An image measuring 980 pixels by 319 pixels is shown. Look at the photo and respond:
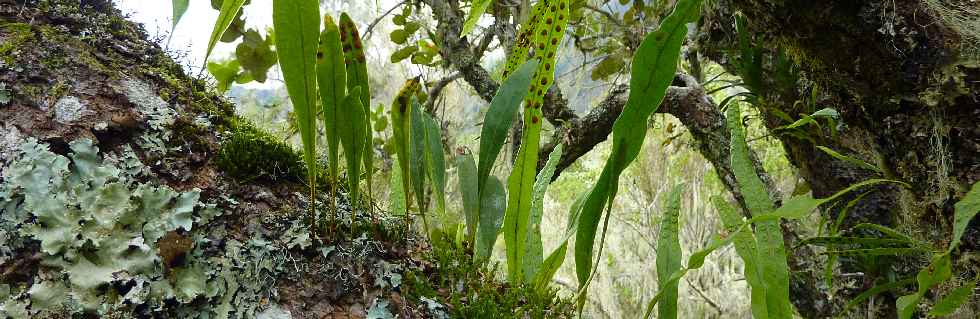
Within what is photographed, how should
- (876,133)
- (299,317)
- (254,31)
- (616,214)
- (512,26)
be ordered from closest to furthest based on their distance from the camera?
(299,317) < (876,133) < (254,31) < (512,26) < (616,214)

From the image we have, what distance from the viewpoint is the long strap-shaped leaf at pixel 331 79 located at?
1.49ft

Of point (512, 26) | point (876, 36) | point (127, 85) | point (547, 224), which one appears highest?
point (512, 26)

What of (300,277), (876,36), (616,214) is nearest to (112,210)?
(300,277)

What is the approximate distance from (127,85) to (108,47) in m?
0.08

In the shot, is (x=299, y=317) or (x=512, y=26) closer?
(x=299, y=317)

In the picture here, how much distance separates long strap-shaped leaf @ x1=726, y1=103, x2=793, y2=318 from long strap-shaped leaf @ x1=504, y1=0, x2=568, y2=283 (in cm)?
21

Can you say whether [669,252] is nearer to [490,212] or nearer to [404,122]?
[490,212]

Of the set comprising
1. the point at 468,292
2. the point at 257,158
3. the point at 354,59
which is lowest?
the point at 468,292

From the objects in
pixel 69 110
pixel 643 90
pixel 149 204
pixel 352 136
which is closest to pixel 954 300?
pixel 643 90

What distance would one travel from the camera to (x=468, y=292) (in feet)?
1.65

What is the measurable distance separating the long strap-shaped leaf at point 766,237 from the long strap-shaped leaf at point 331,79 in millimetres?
408

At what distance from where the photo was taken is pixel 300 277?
17.3 inches

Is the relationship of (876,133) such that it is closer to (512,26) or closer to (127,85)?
(127,85)

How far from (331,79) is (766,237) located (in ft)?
1.53
